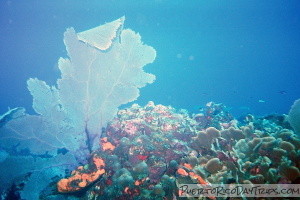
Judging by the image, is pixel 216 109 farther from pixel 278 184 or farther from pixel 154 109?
pixel 278 184

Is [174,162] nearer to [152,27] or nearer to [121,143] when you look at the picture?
[121,143]

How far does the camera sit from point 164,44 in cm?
5309

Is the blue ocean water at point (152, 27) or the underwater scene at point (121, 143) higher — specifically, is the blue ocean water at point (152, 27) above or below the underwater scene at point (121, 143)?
above

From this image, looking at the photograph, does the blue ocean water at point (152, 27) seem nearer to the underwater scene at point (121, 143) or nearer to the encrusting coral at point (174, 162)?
the underwater scene at point (121, 143)

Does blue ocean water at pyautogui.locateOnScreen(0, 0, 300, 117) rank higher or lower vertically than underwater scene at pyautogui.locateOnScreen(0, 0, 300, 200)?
higher

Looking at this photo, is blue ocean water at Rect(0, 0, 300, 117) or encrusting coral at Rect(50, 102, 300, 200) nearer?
encrusting coral at Rect(50, 102, 300, 200)

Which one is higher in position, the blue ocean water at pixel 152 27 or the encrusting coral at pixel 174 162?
the blue ocean water at pixel 152 27

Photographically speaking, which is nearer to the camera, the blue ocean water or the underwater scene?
the underwater scene

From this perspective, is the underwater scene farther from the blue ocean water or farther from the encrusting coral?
the blue ocean water

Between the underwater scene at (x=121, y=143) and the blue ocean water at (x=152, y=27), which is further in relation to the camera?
the blue ocean water at (x=152, y=27)

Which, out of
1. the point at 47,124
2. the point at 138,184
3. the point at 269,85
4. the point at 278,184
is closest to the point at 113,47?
the point at 47,124

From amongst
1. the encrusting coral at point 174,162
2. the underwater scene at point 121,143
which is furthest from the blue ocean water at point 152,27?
the encrusting coral at point 174,162

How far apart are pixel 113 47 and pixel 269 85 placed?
142 m

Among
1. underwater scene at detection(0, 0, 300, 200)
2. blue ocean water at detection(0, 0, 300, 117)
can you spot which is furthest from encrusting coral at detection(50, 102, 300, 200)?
Result: blue ocean water at detection(0, 0, 300, 117)
